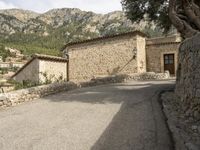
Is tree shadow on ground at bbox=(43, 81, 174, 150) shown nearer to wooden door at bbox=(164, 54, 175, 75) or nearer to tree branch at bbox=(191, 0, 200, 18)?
tree branch at bbox=(191, 0, 200, 18)

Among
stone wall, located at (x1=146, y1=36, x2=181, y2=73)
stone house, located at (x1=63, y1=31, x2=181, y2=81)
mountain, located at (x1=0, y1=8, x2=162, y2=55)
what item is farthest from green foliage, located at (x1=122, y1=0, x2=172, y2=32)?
mountain, located at (x1=0, y1=8, x2=162, y2=55)

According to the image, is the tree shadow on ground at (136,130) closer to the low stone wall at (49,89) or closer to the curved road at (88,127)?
the curved road at (88,127)

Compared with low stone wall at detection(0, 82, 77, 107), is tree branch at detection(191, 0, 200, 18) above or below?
above

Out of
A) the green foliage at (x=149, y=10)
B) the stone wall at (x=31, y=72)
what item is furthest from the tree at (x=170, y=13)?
the stone wall at (x=31, y=72)

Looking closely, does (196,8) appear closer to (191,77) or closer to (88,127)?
(191,77)

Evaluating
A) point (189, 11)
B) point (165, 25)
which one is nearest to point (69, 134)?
point (189, 11)

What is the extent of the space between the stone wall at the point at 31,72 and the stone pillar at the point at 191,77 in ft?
63.3

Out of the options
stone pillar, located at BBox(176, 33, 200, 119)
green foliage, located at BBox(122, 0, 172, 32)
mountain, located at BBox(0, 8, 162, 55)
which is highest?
mountain, located at BBox(0, 8, 162, 55)

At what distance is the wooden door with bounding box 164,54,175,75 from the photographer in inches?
1078

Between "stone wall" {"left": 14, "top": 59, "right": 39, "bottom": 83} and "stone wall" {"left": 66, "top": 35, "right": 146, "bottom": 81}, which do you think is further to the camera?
"stone wall" {"left": 14, "top": 59, "right": 39, "bottom": 83}

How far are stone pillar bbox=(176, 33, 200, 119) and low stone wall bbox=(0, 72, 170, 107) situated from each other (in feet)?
24.7

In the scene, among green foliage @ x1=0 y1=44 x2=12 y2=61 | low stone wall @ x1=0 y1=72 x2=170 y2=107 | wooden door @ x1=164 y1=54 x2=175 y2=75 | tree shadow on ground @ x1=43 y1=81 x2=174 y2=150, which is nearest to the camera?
tree shadow on ground @ x1=43 y1=81 x2=174 y2=150

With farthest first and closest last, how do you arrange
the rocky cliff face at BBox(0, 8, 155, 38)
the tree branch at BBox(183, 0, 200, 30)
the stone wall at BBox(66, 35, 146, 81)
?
the rocky cliff face at BBox(0, 8, 155, 38) → the stone wall at BBox(66, 35, 146, 81) → the tree branch at BBox(183, 0, 200, 30)

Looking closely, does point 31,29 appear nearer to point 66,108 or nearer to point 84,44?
point 84,44
